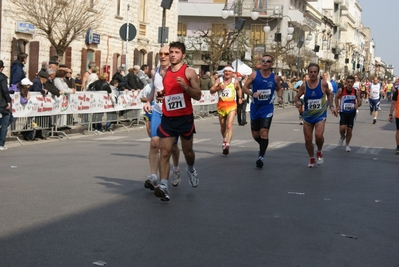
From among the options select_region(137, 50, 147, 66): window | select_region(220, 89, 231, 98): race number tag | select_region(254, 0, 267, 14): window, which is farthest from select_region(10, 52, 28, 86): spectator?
select_region(254, 0, 267, 14): window

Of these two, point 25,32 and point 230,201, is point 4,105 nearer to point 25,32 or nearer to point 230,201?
point 230,201

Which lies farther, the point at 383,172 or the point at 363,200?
the point at 383,172

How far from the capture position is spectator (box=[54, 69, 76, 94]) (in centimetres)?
2092

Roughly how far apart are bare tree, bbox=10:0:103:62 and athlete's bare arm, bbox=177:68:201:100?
1894 cm

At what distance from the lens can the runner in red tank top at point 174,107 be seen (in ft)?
33.1

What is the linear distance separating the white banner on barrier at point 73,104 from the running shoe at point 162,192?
901 cm

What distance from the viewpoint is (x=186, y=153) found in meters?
10.9

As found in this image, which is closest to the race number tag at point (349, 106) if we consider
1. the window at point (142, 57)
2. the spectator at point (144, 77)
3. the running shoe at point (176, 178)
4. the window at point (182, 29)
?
the spectator at point (144, 77)

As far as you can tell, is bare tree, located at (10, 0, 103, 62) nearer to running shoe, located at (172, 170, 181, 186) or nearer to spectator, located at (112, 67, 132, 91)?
spectator, located at (112, 67, 132, 91)

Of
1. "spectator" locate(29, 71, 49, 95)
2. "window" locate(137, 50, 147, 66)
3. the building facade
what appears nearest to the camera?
"spectator" locate(29, 71, 49, 95)

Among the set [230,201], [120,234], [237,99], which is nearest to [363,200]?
[230,201]

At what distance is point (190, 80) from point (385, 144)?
12954 mm

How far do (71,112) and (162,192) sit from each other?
11620 millimetres

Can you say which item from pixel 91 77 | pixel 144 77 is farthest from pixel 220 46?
pixel 91 77
